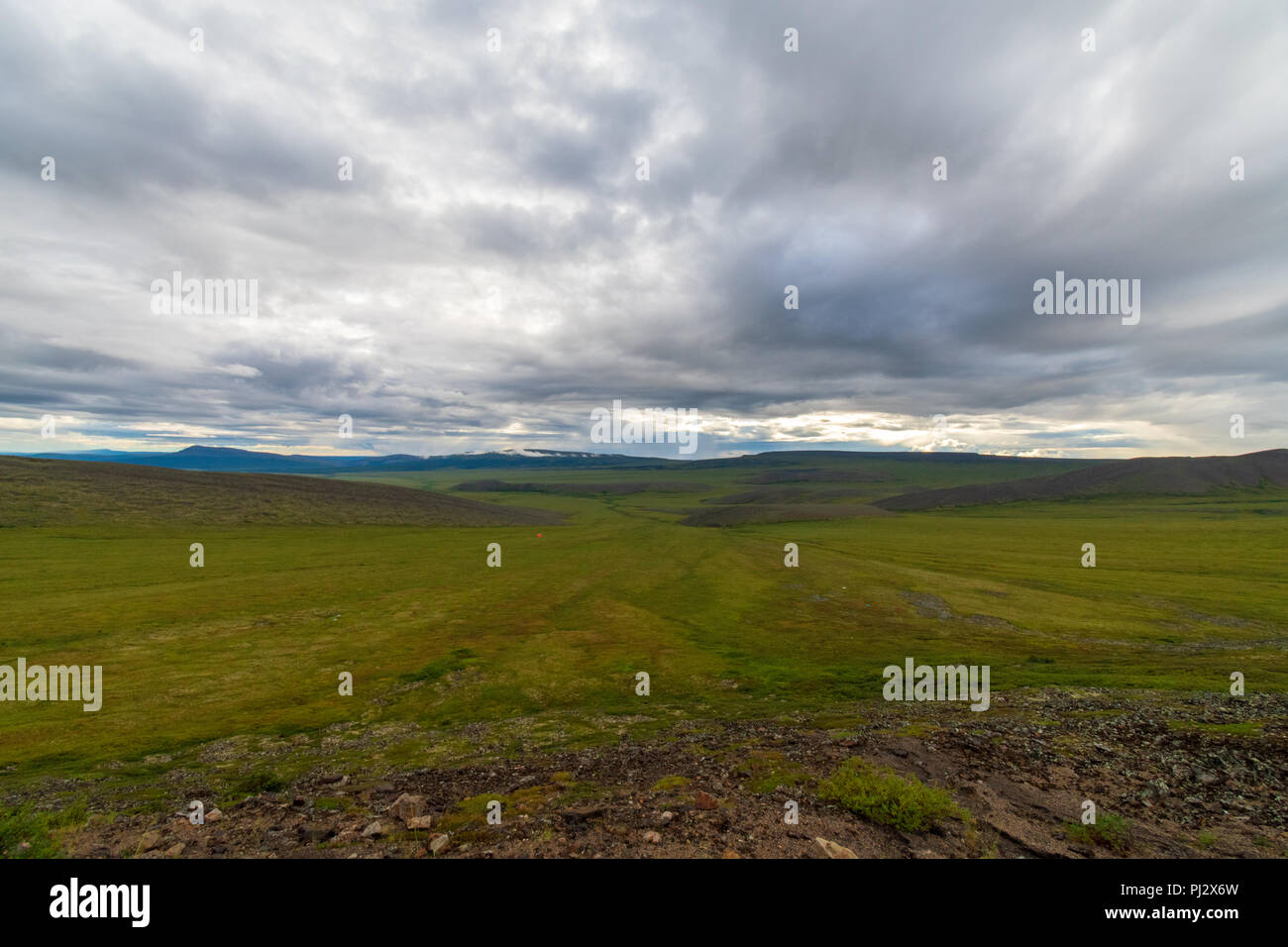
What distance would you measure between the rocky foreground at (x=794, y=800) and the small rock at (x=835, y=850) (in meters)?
0.02

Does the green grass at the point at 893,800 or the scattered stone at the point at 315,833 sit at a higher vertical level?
the green grass at the point at 893,800

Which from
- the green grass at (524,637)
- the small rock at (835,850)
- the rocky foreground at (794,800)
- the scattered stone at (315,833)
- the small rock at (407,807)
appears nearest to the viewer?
the small rock at (835,850)

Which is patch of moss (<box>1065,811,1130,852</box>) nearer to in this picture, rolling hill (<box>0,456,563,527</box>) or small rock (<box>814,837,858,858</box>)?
small rock (<box>814,837,858,858</box>)

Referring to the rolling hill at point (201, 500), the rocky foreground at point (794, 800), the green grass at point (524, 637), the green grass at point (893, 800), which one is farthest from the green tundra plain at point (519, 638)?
the rolling hill at point (201, 500)

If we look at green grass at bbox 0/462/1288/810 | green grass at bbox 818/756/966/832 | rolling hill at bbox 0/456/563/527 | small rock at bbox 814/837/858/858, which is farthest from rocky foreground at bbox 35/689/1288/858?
rolling hill at bbox 0/456/563/527

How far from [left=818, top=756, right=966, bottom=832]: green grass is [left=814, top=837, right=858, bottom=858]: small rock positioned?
4.49ft

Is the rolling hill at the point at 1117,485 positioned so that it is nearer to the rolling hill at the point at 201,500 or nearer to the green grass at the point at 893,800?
the rolling hill at the point at 201,500

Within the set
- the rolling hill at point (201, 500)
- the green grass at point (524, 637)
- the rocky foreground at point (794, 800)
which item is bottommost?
the green grass at point (524, 637)

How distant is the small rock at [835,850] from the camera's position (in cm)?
840

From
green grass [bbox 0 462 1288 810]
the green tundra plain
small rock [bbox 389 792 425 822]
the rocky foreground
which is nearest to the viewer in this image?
the rocky foreground

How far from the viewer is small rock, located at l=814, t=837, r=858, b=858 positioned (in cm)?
840

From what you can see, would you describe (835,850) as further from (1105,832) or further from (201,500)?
(201,500)
